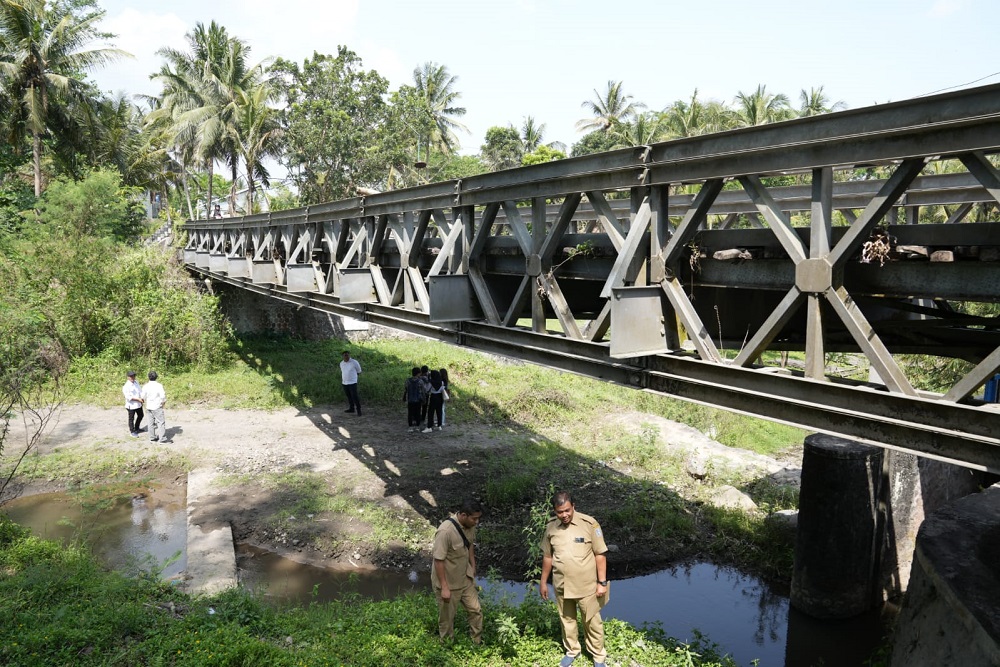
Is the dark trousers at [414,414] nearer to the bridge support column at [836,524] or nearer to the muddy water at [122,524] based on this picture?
the muddy water at [122,524]

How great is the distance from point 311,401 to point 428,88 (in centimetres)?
2717

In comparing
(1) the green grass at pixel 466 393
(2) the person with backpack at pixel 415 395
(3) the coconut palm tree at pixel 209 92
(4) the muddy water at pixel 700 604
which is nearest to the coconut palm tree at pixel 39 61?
(3) the coconut palm tree at pixel 209 92

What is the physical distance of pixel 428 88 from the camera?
128ft

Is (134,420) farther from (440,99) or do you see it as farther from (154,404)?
(440,99)

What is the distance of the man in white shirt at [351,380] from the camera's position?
50.1ft

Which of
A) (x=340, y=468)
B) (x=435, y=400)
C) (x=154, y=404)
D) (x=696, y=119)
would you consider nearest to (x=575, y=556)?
(x=340, y=468)

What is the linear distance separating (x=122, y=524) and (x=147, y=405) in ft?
10.8

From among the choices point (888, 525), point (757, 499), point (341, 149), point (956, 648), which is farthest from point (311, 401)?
point (341, 149)

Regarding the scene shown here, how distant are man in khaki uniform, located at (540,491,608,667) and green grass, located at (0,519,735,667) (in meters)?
0.58

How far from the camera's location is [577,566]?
5.21 metres

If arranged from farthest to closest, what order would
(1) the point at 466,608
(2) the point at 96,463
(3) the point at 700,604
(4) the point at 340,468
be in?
(4) the point at 340,468
(2) the point at 96,463
(3) the point at 700,604
(1) the point at 466,608

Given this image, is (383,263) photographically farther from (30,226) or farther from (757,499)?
(30,226)

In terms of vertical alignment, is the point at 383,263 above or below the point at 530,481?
above

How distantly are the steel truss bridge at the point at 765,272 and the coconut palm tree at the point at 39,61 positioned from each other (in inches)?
865
